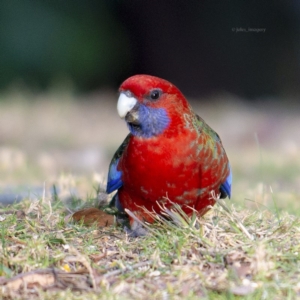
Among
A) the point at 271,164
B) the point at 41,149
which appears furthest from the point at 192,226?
the point at 41,149

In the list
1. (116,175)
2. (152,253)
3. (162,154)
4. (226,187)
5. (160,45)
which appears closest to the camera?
(152,253)

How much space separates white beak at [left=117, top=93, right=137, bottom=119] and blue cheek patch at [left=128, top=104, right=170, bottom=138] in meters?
0.06

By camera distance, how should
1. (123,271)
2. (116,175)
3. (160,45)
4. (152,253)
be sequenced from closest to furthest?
(123,271)
(152,253)
(116,175)
(160,45)

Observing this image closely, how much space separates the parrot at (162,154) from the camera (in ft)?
11.2


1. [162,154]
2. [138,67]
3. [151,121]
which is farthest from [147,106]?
[138,67]

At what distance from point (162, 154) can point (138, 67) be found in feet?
30.2

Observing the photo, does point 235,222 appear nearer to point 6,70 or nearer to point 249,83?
point 6,70

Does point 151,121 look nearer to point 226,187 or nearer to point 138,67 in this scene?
point 226,187

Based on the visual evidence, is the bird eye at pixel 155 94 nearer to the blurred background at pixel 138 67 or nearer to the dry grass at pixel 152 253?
the dry grass at pixel 152 253

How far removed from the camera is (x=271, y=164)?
6887 mm

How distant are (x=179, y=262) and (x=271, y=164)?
13.6 feet

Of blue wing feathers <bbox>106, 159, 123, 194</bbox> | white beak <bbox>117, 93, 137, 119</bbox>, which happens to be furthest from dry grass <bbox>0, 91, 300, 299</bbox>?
white beak <bbox>117, 93, 137, 119</bbox>

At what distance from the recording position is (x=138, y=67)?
1242 centimetres

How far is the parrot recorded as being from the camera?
340 cm
